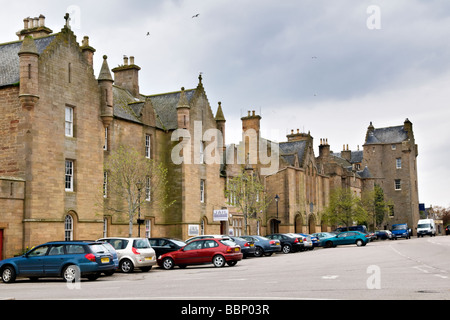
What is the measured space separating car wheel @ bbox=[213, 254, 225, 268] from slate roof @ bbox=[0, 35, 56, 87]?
1483 centimetres

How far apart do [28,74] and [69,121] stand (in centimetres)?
398

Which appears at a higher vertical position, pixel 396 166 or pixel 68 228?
pixel 396 166

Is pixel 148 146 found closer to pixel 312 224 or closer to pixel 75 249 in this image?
pixel 75 249

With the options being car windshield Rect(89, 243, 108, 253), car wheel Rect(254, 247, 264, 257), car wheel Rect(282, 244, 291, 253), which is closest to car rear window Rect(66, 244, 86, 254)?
car windshield Rect(89, 243, 108, 253)

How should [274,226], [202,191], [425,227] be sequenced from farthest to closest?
[425,227]
[274,226]
[202,191]

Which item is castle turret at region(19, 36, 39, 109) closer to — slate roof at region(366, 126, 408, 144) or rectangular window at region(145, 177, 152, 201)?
rectangular window at region(145, 177, 152, 201)

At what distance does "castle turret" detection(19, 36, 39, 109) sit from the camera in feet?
95.9

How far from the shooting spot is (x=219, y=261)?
26188mm

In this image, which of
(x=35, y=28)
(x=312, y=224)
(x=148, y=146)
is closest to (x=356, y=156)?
(x=312, y=224)

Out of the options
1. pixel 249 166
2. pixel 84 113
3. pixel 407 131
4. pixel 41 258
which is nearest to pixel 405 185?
pixel 407 131

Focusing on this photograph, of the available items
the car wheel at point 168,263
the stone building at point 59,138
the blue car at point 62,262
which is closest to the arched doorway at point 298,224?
the stone building at point 59,138

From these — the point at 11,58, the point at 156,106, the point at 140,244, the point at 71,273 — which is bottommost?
the point at 71,273
